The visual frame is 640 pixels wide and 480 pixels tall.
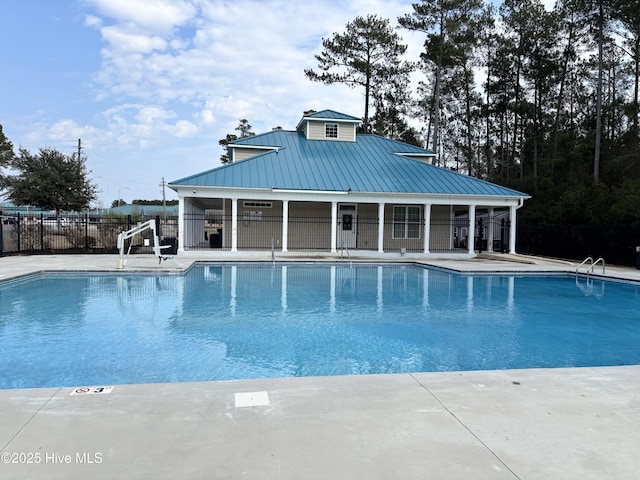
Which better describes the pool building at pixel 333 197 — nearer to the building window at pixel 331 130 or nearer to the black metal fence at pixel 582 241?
the building window at pixel 331 130

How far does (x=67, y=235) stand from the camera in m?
21.9

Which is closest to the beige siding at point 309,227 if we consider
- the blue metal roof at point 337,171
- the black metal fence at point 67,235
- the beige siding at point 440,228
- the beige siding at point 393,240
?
the blue metal roof at point 337,171

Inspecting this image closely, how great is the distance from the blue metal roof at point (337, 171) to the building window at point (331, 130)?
1.97 feet

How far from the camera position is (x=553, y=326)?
857 cm

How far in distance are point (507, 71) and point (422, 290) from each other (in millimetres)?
29609

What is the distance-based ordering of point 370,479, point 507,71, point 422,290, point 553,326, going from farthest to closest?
point 507,71 < point 422,290 < point 553,326 < point 370,479

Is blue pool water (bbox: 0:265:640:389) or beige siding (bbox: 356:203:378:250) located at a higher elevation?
beige siding (bbox: 356:203:378:250)

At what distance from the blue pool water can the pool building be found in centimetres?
728

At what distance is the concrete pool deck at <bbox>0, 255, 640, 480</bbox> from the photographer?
282 cm

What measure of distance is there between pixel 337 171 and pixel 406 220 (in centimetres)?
469

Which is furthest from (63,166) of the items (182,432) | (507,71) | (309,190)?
(507,71)

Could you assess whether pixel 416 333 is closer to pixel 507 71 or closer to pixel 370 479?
pixel 370 479

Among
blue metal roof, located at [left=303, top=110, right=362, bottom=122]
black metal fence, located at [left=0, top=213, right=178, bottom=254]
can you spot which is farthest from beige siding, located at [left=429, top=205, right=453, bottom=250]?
black metal fence, located at [left=0, top=213, right=178, bottom=254]

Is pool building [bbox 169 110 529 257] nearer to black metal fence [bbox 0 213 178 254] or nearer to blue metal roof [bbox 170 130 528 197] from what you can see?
blue metal roof [bbox 170 130 528 197]
